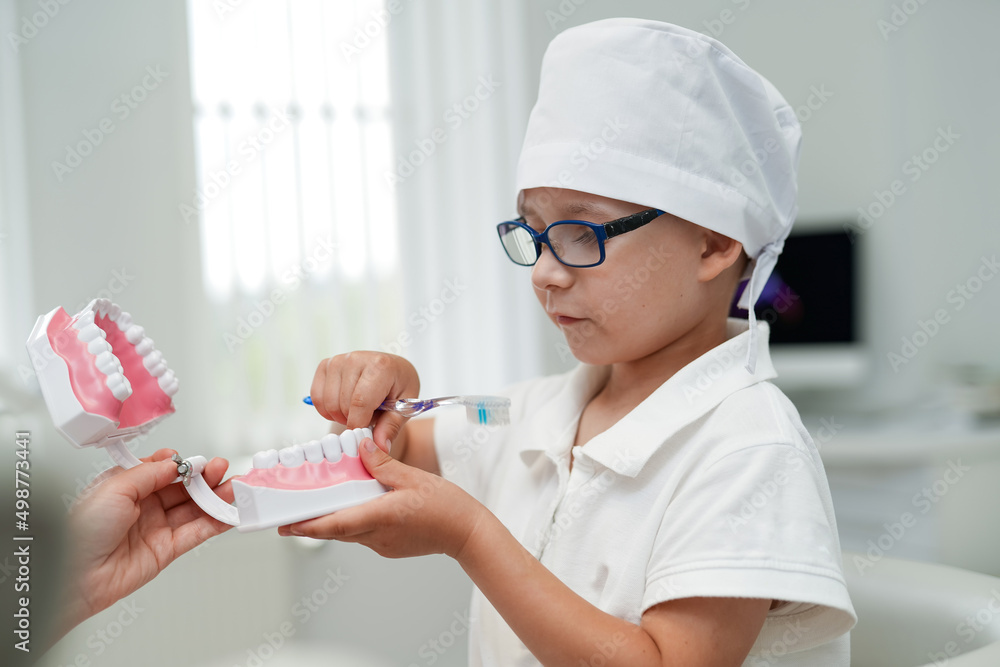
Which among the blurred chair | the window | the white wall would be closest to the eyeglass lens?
the blurred chair

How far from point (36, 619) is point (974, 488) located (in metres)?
2.27

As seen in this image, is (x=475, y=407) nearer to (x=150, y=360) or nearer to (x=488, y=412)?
(x=488, y=412)

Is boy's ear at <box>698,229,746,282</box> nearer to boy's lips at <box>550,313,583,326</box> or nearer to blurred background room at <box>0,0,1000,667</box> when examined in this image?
boy's lips at <box>550,313,583,326</box>

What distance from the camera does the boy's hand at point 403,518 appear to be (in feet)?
2.31

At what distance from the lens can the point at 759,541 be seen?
2.36ft

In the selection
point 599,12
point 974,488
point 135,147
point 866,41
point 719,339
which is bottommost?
point 974,488

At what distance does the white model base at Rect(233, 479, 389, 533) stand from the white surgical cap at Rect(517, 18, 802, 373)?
0.41 meters

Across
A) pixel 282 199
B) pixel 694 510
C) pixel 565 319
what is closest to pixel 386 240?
pixel 282 199

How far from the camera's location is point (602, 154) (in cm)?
86

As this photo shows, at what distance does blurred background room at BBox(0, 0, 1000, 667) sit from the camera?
201cm

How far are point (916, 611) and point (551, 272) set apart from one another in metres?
0.73

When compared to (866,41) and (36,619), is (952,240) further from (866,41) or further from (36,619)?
(36,619)

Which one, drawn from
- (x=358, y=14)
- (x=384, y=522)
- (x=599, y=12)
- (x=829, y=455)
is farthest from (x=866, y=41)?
(x=384, y=522)

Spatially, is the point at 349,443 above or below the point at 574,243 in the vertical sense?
below
